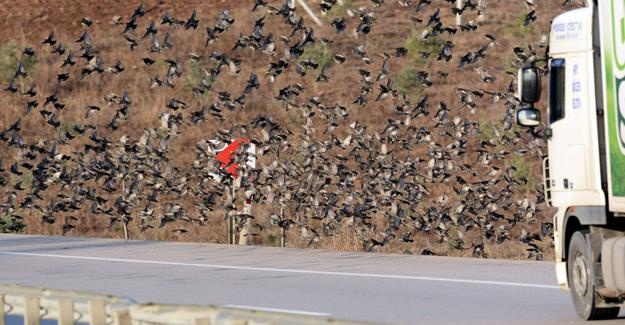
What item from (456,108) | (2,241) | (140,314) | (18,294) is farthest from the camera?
(456,108)

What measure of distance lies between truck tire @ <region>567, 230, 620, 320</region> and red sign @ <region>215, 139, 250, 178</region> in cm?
1669

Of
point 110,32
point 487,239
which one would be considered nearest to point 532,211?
point 487,239

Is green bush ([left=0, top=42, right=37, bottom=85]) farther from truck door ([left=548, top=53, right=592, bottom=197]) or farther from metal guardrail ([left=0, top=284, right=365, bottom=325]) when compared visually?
metal guardrail ([left=0, top=284, right=365, bottom=325])

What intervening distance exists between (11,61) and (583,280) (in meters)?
50.8

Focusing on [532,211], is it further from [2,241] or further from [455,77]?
[455,77]

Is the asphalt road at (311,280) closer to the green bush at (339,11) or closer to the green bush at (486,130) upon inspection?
the green bush at (486,130)

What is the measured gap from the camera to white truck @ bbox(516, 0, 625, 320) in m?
14.1

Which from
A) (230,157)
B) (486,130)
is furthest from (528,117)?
(486,130)

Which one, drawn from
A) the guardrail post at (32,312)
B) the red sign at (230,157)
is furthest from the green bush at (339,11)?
the guardrail post at (32,312)

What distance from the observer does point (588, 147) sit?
49.1ft

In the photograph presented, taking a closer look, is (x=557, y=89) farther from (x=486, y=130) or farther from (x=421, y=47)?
(x=421, y=47)

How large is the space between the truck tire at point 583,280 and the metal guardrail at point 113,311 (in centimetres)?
475

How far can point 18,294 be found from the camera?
12.1 m

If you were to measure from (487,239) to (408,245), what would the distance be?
2.79m
